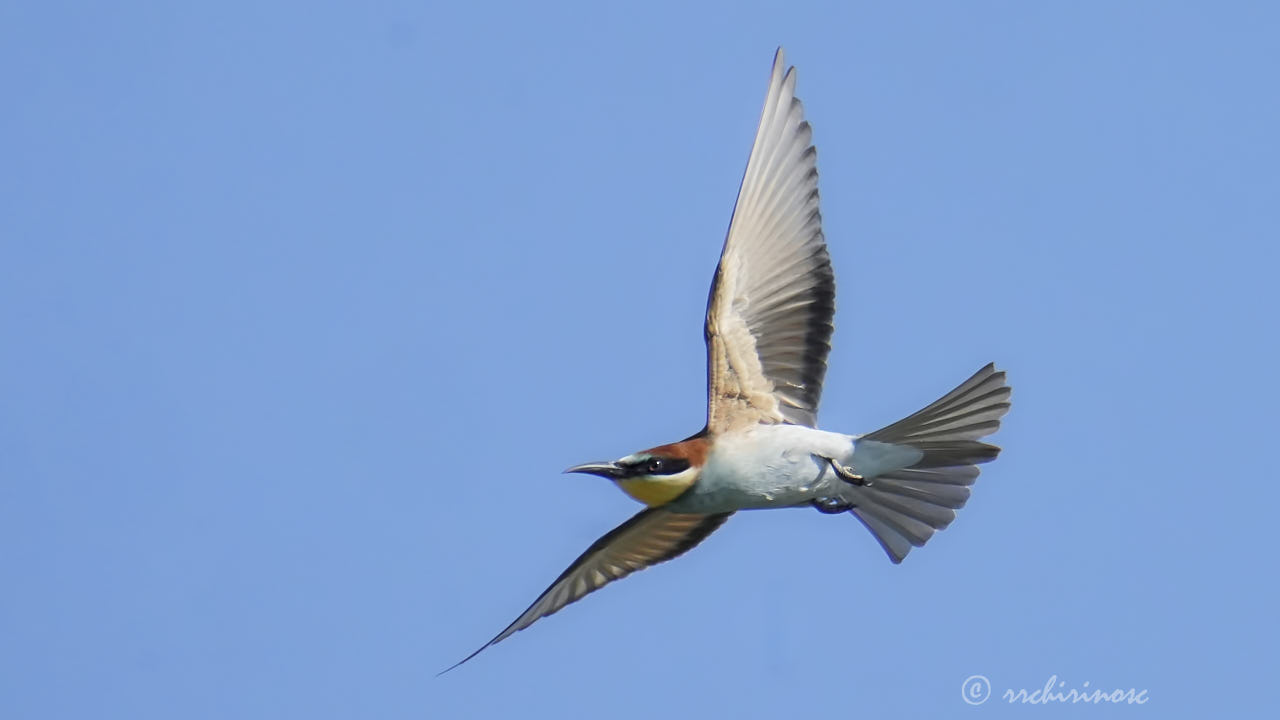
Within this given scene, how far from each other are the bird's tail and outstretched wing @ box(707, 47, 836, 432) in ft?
1.31

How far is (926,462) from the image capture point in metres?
6.87

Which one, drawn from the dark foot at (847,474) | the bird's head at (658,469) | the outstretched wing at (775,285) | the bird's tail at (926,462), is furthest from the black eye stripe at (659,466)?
the bird's tail at (926,462)

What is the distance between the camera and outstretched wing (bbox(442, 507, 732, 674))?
747 cm

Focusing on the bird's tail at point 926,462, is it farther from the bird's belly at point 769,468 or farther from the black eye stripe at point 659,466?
the black eye stripe at point 659,466

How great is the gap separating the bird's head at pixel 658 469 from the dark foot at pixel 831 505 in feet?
1.85

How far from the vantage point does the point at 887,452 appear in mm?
6828

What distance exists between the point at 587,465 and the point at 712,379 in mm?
728

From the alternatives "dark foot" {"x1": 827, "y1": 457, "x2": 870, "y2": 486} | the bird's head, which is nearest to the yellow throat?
the bird's head

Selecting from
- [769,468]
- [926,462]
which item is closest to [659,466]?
[769,468]

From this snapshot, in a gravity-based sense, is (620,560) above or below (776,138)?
below

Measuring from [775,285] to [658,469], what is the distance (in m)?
1.04

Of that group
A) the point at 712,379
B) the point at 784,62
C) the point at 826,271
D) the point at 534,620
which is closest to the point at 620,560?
the point at 534,620

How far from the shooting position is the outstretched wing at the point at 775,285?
7051mm

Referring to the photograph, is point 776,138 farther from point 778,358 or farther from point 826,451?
point 826,451
